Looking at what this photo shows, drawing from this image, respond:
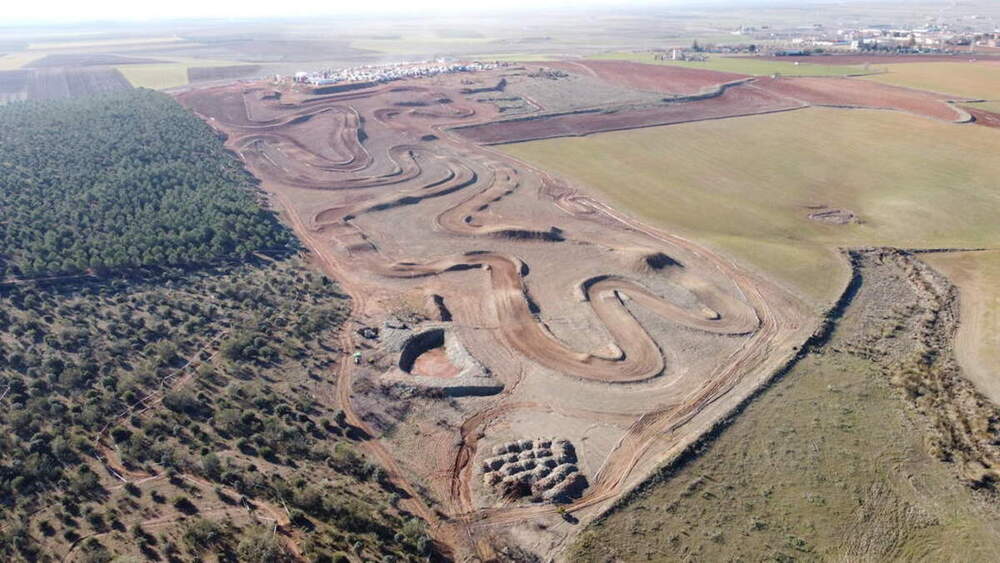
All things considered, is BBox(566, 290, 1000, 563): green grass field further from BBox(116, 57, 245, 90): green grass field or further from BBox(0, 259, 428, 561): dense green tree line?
BBox(116, 57, 245, 90): green grass field

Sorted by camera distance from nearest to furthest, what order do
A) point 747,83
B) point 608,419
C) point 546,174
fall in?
point 608,419 < point 546,174 < point 747,83

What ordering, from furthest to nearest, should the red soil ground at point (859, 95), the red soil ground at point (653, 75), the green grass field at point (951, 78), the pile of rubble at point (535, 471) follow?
the red soil ground at point (653, 75) → the green grass field at point (951, 78) → the red soil ground at point (859, 95) → the pile of rubble at point (535, 471)

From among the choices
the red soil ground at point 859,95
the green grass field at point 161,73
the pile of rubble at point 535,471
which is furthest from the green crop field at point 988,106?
the green grass field at point 161,73

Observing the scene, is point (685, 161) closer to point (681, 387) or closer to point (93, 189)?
point (681, 387)

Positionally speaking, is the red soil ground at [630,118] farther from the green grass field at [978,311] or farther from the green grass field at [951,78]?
the green grass field at [978,311]

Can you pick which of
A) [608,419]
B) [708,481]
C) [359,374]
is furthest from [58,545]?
[708,481]

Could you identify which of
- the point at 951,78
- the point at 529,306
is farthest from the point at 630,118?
the point at 951,78
